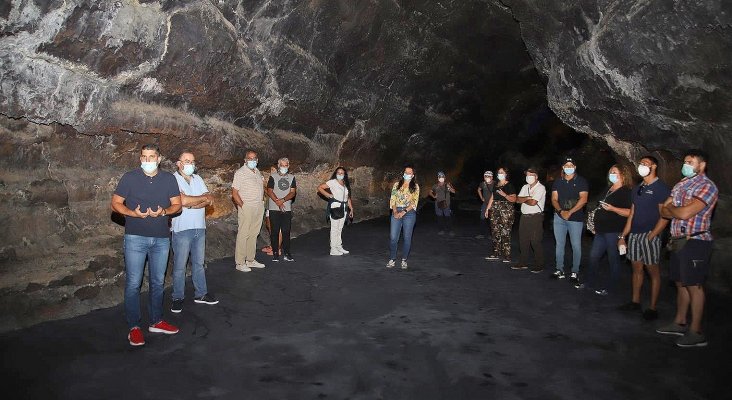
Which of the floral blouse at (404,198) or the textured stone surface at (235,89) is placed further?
the floral blouse at (404,198)

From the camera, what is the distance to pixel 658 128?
383 inches

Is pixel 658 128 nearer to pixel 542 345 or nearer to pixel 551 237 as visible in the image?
pixel 551 237

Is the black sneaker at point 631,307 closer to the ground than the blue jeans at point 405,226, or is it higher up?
closer to the ground

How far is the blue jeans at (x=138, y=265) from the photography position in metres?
5.32

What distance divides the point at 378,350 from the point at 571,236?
4.64 meters

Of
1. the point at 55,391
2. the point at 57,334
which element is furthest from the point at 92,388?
the point at 57,334

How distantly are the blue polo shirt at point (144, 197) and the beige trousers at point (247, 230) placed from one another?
3567 mm

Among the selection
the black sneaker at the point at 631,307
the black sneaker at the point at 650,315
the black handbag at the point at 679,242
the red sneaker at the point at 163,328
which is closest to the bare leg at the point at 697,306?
the black handbag at the point at 679,242

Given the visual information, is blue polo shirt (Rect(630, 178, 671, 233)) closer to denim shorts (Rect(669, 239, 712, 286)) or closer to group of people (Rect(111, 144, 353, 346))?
denim shorts (Rect(669, 239, 712, 286))

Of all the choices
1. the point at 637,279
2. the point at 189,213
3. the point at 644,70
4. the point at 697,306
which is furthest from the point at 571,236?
the point at 189,213

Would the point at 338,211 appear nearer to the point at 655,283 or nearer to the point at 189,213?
the point at 189,213

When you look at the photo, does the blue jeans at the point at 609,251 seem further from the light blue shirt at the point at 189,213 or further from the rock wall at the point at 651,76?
the light blue shirt at the point at 189,213

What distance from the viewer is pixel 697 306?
17.8 feet

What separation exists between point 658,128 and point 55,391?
33.6 ft
